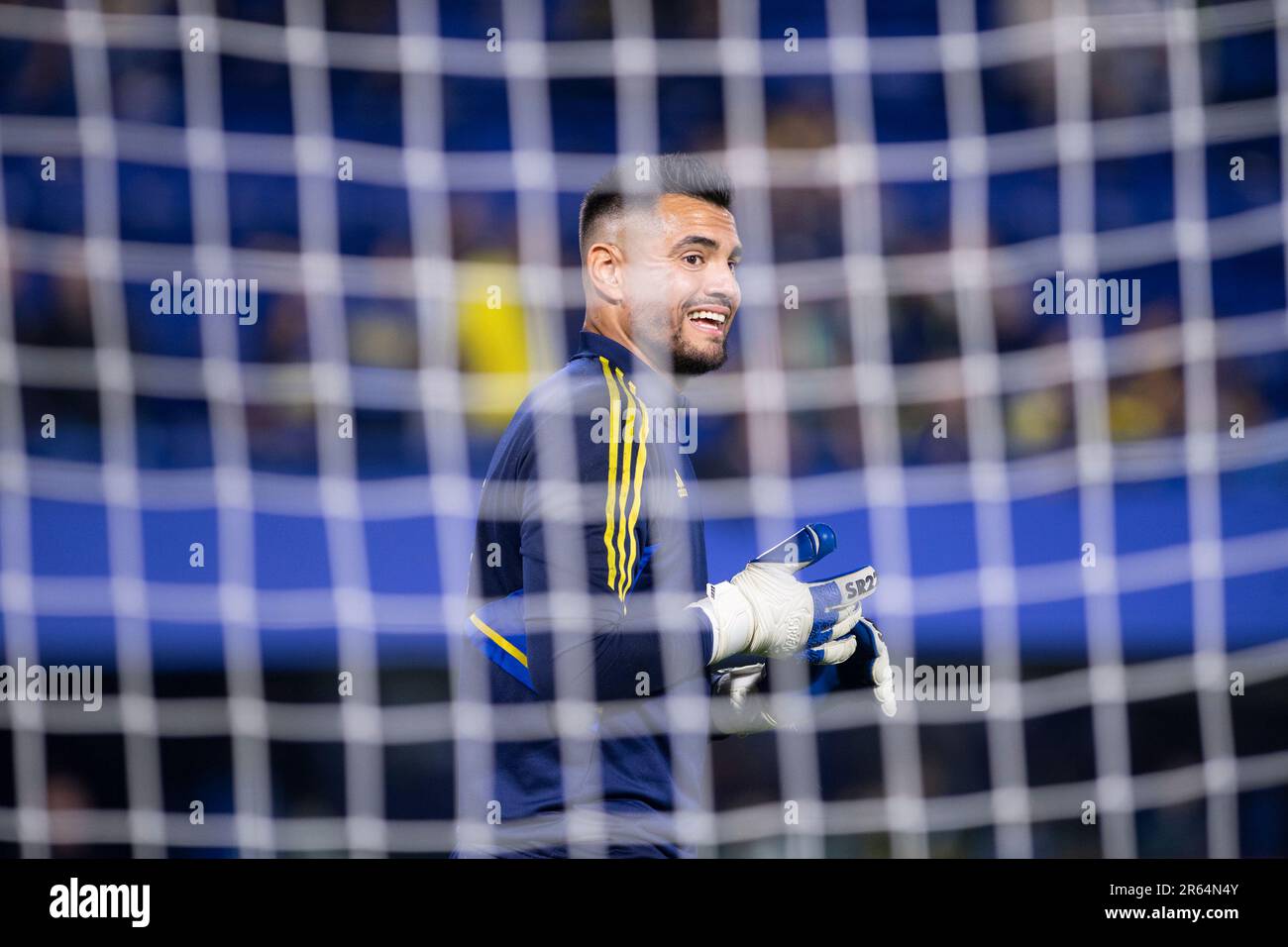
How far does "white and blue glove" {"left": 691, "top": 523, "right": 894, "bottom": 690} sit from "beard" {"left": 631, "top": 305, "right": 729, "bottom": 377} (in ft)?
0.80

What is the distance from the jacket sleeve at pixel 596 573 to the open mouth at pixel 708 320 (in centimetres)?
15

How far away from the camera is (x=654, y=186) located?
1.75 m

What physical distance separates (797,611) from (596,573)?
A: 25cm

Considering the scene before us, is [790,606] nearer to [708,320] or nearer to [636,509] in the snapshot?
[636,509]

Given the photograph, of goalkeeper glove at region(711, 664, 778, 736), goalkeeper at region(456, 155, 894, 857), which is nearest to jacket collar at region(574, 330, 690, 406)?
goalkeeper at region(456, 155, 894, 857)

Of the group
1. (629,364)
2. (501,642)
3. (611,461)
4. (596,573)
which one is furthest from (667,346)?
(501,642)

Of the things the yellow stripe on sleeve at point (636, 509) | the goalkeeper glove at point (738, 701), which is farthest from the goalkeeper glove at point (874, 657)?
the yellow stripe on sleeve at point (636, 509)

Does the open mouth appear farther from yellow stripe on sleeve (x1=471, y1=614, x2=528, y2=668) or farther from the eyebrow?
yellow stripe on sleeve (x1=471, y1=614, x2=528, y2=668)

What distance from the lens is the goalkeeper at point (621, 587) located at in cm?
169

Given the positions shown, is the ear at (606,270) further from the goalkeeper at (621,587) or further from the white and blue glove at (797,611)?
the white and blue glove at (797,611)

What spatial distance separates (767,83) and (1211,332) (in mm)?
639

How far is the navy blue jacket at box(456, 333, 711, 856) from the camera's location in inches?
66.4
